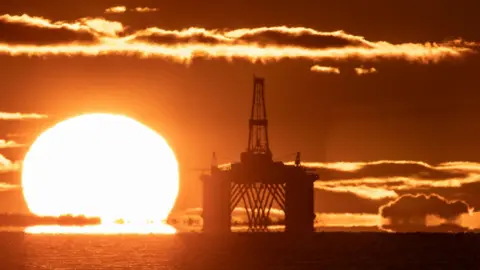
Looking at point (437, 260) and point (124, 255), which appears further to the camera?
point (124, 255)

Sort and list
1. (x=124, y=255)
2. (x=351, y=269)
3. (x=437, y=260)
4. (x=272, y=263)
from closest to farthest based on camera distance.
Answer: (x=351, y=269), (x=272, y=263), (x=437, y=260), (x=124, y=255)

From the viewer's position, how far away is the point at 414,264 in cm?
16925

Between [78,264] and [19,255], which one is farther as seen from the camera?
[19,255]

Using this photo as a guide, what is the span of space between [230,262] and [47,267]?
2660cm

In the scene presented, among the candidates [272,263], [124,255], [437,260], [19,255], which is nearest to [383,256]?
[437,260]

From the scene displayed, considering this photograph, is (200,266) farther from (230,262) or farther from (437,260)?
(437,260)

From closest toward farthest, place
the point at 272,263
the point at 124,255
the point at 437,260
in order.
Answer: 1. the point at 272,263
2. the point at 437,260
3. the point at 124,255

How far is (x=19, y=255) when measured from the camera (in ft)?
625

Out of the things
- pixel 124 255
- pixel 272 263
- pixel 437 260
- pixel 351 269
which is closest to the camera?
pixel 351 269

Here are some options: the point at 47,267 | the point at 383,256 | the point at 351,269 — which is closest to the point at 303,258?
the point at 383,256

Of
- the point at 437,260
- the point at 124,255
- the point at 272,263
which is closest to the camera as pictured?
the point at 272,263

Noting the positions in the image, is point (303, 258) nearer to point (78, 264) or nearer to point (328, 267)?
point (328, 267)

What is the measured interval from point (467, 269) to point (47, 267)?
5389cm

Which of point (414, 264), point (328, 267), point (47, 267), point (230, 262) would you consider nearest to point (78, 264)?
point (47, 267)
